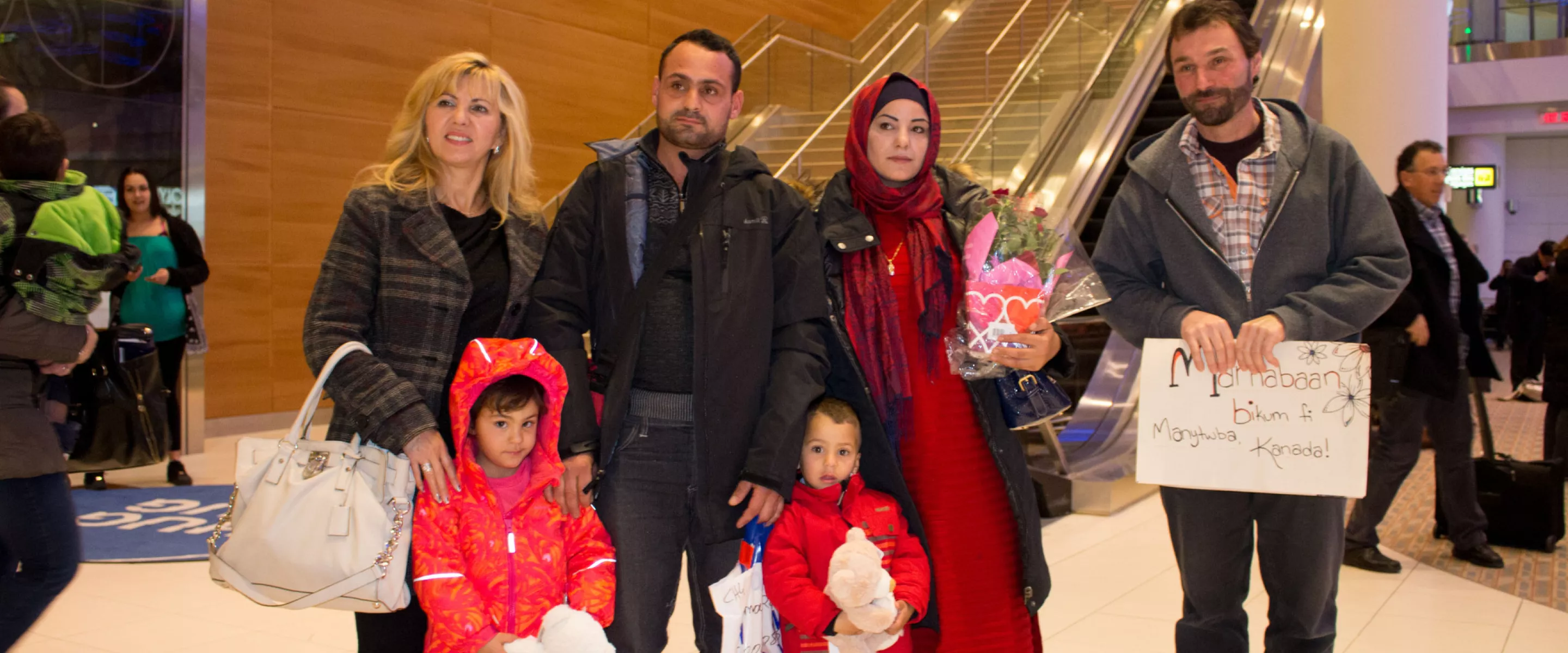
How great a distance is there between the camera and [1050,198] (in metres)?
9.06

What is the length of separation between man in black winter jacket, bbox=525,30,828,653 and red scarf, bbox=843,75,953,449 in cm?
12

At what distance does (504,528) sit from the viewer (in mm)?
2432

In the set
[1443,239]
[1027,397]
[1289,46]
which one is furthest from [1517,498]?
[1289,46]

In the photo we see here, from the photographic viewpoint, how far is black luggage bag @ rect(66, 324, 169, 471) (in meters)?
6.00

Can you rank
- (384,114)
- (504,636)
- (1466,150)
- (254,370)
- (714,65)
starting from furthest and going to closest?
(1466,150) → (384,114) → (254,370) → (714,65) → (504,636)

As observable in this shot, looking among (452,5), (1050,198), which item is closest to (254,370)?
(452,5)

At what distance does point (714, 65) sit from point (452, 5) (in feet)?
28.8

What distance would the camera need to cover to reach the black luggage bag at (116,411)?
600 cm

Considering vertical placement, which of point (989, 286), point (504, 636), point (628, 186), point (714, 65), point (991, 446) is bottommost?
point (504, 636)

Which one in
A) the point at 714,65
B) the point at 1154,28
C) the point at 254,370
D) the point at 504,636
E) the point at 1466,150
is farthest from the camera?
the point at 1466,150

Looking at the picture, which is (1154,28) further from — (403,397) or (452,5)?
(403,397)

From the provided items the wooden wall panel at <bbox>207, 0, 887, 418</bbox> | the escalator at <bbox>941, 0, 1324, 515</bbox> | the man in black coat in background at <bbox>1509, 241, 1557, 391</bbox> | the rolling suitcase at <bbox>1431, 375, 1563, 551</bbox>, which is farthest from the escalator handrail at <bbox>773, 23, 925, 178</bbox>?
the man in black coat in background at <bbox>1509, 241, 1557, 391</bbox>

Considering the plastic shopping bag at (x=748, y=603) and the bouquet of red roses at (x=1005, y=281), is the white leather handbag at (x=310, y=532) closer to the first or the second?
the plastic shopping bag at (x=748, y=603)

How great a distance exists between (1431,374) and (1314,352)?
10.5 ft
